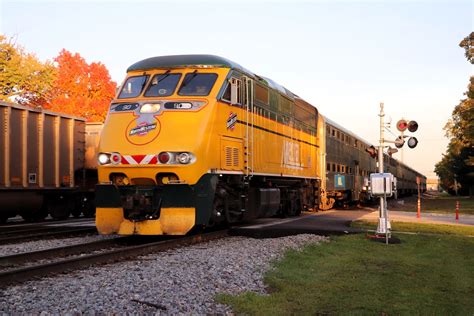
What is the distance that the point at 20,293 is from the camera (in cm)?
609

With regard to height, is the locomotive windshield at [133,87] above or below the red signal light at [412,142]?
above

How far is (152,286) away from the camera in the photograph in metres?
6.48

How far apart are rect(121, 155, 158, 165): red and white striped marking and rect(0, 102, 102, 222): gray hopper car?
711 centimetres

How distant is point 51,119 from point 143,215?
9271mm

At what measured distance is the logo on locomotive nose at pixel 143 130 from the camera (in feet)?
34.1

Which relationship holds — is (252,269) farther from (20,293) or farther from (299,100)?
(299,100)

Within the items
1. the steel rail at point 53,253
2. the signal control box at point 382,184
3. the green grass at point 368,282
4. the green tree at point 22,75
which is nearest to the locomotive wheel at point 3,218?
the steel rail at point 53,253

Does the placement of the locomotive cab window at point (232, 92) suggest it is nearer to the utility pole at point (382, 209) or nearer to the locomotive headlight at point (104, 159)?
the locomotive headlight at point (104, 159)

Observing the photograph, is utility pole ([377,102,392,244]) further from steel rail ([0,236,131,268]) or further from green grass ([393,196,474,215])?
green grass ([393,196,474,215])

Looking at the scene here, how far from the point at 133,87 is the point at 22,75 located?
27378 mm

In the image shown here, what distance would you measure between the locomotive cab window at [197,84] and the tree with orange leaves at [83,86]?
99.9 ft

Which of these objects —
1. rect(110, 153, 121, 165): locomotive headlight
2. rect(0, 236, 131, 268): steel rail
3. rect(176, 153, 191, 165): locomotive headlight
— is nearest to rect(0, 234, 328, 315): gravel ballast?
rect(0, 236, 131, 268): steel rail

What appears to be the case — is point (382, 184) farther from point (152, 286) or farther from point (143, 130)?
point (152, 286)

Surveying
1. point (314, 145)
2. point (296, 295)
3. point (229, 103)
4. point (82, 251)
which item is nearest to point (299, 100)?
point (314, 145)
